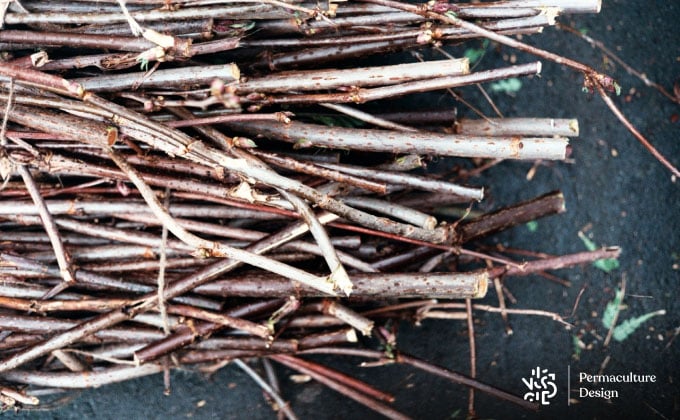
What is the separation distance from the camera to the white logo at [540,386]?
4.00ft

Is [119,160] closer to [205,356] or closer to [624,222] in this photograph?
[205,356]

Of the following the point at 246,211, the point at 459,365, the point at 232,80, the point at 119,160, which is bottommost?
the point at 459,365

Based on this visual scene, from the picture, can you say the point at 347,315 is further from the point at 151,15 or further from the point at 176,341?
the point at 151,15

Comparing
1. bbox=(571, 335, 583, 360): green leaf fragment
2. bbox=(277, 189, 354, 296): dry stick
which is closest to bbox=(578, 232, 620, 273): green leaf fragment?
bbox=(571, 335, 583, 360): green leaf fragment

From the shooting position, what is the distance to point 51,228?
0.92m

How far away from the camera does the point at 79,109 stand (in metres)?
0.88

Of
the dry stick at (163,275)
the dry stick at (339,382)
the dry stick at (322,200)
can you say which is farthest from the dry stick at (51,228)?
the dry stick at (339,382)

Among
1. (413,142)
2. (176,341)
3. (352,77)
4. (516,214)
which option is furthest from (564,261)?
(176,341)

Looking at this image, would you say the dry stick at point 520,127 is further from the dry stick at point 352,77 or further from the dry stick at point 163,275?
the dry stick at point 163,275

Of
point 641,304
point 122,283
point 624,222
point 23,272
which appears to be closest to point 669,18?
point 624,222

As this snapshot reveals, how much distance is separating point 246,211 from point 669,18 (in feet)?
2.88

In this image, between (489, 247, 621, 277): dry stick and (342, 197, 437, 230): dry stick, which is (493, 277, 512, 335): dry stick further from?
(342, 197, 437, 230): dry stick

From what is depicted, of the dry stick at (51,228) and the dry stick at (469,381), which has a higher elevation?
the dry stick at (51,228)

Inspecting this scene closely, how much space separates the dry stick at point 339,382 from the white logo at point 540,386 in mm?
316
